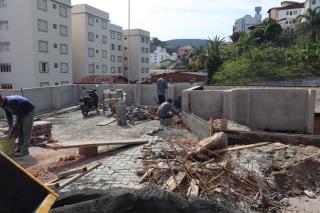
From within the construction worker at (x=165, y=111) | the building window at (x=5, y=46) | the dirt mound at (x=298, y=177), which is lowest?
the dirt mound at (x=298, y=177)

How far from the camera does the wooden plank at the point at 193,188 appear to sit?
20.2 ft

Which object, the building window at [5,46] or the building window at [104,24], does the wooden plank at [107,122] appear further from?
the building window at [104,24]

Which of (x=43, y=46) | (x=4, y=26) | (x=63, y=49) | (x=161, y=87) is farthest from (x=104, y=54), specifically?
(x=161, y=87)

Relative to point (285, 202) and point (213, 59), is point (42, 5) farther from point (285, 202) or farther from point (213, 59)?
point (285, 202)

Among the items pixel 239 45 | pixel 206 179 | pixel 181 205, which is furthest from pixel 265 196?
pixel 239 45

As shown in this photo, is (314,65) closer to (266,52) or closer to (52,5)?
(266,52)

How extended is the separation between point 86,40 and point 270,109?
42223mm

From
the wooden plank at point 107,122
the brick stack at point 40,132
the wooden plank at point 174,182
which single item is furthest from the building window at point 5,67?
the wooden plank at point 174,182

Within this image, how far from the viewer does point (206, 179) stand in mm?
6645

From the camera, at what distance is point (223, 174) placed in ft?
22.4

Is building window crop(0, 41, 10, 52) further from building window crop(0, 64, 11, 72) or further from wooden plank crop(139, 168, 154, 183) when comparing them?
wooden plank crop(139, 168, 154, 183)

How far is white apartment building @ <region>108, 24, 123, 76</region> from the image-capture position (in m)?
61.7

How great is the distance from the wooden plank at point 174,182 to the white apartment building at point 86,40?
45.9 meters

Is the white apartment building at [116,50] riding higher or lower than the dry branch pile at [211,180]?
higher
